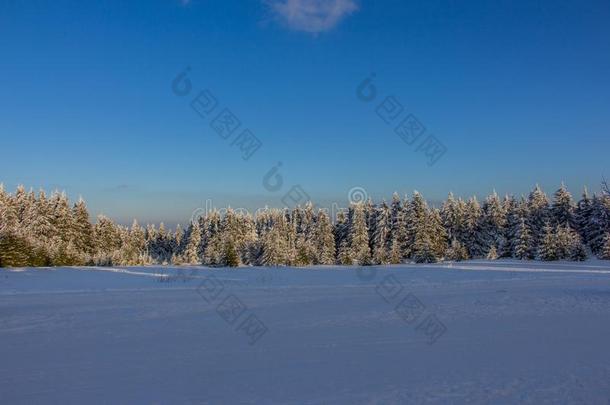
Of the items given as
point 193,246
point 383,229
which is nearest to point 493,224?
point 383,229

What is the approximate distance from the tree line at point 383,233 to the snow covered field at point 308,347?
1057 inches

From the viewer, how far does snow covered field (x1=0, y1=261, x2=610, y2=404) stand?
277 inches

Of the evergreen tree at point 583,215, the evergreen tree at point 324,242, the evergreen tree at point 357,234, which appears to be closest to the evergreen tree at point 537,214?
the evergreen tree at point 583,215

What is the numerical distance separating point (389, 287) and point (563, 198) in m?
48.3

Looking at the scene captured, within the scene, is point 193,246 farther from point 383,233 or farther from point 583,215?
point 583,215

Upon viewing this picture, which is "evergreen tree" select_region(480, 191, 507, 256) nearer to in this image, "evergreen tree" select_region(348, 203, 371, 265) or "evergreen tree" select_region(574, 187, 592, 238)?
"evergreen tree" select_region(574, 187, 592, 238)

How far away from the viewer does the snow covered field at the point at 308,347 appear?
23.1 feet

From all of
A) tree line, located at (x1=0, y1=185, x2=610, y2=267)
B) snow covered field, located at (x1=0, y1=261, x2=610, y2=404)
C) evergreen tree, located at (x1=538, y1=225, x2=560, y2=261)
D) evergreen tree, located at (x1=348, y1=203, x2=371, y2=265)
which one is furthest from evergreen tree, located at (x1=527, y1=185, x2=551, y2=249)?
snow covered field, located at (x1=0, y1=261, x2=610, y2=404)

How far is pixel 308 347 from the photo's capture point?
995cm

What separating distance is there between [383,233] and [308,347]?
5444 centimetres

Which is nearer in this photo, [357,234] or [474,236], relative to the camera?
[357,234]

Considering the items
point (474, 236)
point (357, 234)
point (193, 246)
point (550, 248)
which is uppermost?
point (357, 234)

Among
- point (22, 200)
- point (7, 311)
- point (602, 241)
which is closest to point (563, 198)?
point (602, 241)

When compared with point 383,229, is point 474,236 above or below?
below
